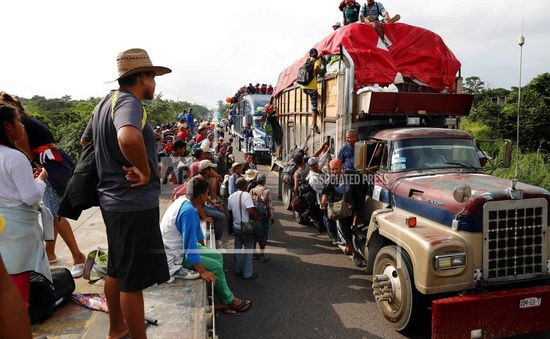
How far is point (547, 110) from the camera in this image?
1467 centimetres

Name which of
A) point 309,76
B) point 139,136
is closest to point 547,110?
point 309,76

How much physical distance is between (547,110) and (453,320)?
14.6m

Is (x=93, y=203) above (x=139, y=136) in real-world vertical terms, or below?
below

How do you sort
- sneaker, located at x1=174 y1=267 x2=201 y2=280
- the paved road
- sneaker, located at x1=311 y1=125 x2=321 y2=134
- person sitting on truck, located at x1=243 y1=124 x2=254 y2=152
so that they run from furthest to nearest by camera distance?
person sitting on truck, located at x1=243 y1=124 x2=254 y2=152 < sneaker, located at x1=311 y1=125 x2=321 y2=134 < the paved road < sneaker, located at x1=174 y1=267 x2=201 y2=280

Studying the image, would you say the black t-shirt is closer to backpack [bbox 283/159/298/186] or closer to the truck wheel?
the truck wheel

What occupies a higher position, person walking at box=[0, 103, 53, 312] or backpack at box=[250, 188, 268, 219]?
person walking at box=[0, 103, 53, 312]

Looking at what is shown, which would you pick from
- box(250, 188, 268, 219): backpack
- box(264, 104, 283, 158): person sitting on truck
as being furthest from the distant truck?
box(250, 188, 268, 219): backpack

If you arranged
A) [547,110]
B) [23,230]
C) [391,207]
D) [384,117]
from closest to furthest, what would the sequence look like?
1. [23,230]
2. [391,207]
3. [384,117]
4. [547,110]

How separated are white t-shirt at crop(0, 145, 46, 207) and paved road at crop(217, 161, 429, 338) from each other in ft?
8.40

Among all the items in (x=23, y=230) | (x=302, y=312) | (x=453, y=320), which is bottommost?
(x=302, y=312)

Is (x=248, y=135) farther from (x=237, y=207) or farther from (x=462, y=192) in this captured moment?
(x=462, y=192)

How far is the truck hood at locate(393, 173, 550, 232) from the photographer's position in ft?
12.5

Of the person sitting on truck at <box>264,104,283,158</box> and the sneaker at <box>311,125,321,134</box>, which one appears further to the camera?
the person sitting on truck at <box>264,104,283,158</box>

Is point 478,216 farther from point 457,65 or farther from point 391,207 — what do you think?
point 457,65
